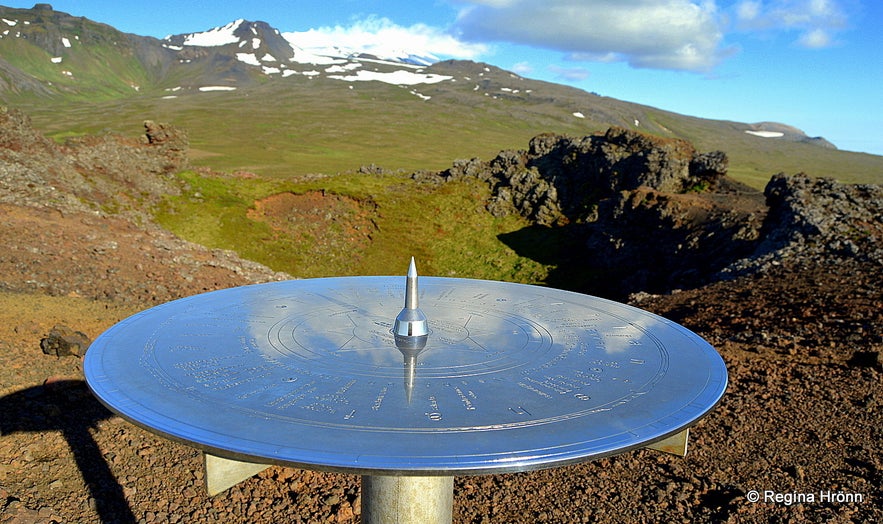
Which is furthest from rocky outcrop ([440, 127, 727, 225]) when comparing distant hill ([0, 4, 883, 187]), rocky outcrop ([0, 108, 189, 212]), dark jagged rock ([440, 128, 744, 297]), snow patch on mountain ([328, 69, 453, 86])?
snow patch on mountain ([328, 69, 453, 86])

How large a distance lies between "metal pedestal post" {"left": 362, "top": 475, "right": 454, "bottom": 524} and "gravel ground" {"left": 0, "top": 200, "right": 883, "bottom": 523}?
1.74 m

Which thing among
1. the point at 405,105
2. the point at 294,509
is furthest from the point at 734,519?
the point at 405,105

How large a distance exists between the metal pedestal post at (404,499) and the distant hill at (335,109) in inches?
2055

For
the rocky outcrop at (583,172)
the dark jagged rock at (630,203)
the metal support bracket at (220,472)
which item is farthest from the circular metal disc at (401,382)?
the rocky outcrop at (583,172)

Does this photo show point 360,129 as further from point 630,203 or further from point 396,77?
point 396,77

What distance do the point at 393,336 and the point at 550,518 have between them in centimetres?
249

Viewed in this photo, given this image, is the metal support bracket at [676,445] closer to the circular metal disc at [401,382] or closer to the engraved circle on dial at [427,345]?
the circular metal disc at [401,382]

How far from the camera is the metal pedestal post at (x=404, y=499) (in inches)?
161

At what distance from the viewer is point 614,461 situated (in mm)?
6508

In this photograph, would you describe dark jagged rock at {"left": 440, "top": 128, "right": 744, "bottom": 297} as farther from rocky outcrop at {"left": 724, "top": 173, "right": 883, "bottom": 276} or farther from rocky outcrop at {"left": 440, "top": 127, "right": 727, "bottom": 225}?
rocky outcrop at {"left": 724, "top": 173, "right": 883, "bottom": 276}

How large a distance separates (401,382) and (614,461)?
3.66 metres

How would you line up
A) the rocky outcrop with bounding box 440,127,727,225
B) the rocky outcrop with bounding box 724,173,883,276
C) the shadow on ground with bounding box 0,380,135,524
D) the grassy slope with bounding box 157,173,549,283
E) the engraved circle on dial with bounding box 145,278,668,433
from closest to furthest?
the engraved circle on dial with bounding box 145,278,668,433 → the shadow on ground with bounding box 0,380,135,524 → the rocky outcrop with bounding box 724,173,883,276 → the grassy slope with bounding box 157,173,549,283 → the rocky outcrop with bounding box 440,127,727,225

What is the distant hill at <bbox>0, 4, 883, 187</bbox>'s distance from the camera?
82188 mm

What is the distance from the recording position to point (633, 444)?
3119 mm
